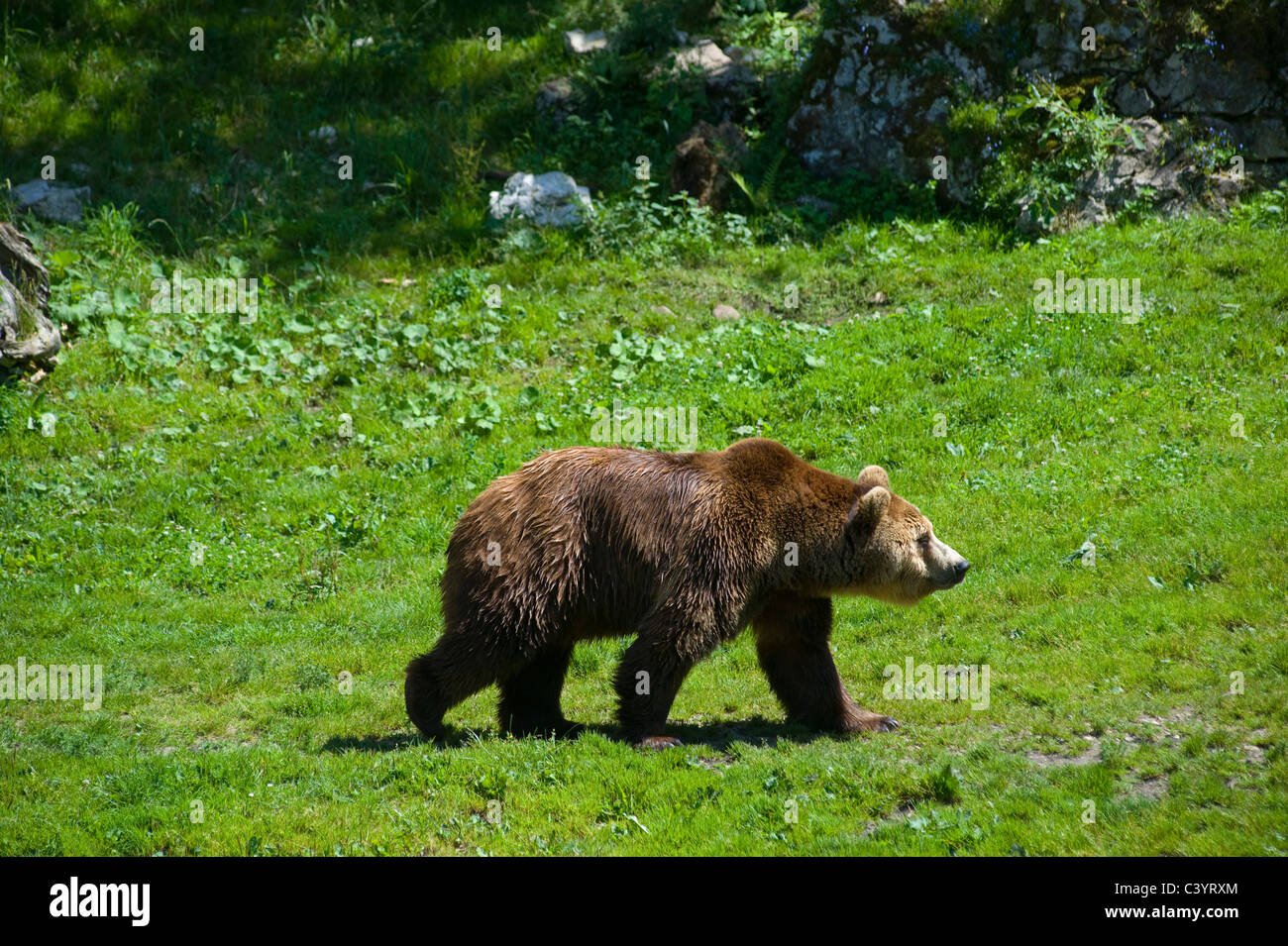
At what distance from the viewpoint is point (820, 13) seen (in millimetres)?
18766

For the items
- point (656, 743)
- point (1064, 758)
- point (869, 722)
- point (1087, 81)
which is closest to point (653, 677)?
point (656, 743)

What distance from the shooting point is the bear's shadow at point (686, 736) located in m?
8.53

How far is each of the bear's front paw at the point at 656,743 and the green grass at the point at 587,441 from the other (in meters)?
0.20

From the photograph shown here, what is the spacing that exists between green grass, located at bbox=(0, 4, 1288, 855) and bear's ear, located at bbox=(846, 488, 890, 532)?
1481 millimetres

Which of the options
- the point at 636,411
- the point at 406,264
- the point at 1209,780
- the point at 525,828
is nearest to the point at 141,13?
the point at 406,264

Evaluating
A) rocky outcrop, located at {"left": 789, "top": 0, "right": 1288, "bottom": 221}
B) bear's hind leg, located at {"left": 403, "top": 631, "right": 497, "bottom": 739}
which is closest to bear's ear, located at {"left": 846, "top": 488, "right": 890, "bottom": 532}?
bear's hind leg, located at {"left": 403, "top": 631, "right": 497, "bottom": 739}

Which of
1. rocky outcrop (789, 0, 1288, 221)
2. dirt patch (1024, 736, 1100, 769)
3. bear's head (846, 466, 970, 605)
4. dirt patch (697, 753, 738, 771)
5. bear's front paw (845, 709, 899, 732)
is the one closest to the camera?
dirt patch (1024, 736, 1100, 769)

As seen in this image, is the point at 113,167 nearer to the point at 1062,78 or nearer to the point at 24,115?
the point at 24,115

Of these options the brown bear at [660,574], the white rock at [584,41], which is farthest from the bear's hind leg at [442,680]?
the white rock at [584,41]

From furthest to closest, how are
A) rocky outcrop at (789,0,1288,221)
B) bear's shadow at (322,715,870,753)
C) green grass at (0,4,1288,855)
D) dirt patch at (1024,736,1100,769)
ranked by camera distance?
rocky outcrop at (789,0,1288,221) → bear's shadow at (322,715,870,753) → dirt patch at (1024,736,1100,769) → green grass at (0,4,1288,855)

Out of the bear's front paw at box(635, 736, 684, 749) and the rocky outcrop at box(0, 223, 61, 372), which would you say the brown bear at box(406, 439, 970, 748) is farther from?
the rocky outcrop at box(0, 223, 61, 372)

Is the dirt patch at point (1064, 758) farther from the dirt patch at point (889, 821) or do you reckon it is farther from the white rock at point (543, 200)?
the white rock at point (543, 200)

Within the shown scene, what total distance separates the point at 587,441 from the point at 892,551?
529cm

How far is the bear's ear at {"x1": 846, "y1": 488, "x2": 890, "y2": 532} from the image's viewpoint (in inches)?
341
